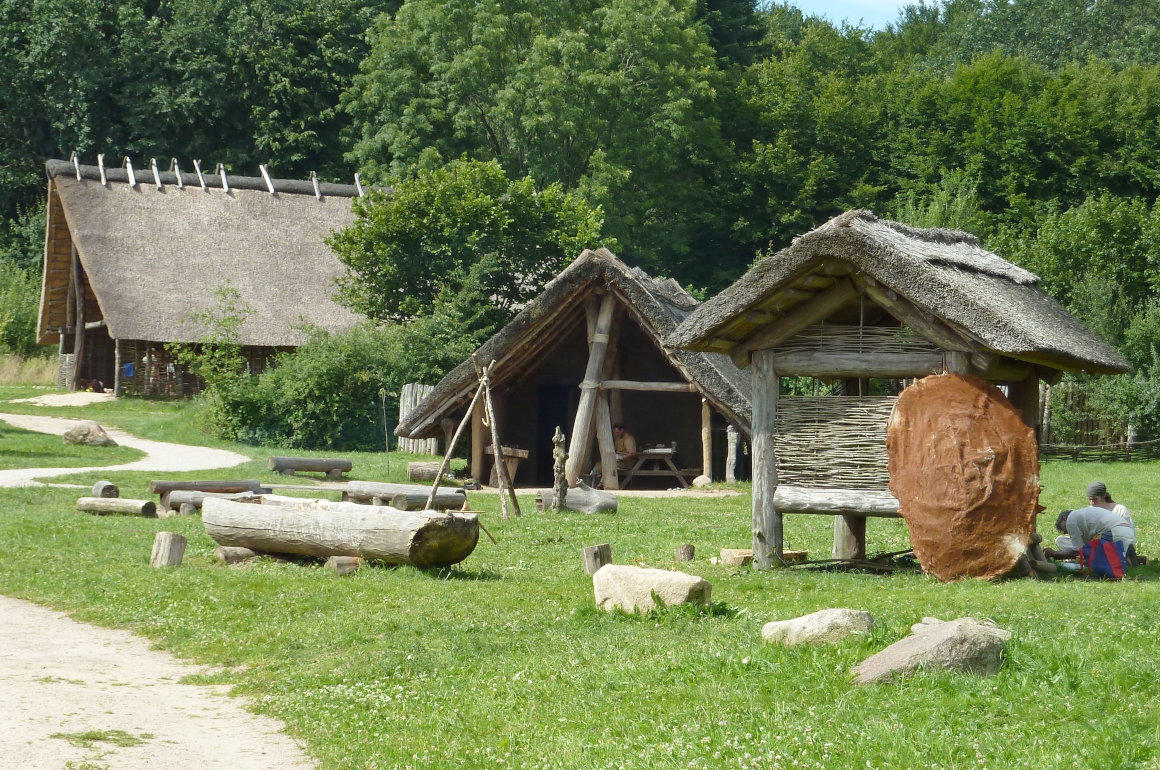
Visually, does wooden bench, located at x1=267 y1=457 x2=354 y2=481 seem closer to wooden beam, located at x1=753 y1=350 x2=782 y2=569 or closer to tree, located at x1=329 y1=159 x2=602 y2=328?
tree, located at x1=329 y1=159 x2=602 y2=328

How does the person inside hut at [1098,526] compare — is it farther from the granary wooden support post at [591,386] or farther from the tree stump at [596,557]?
the granary wooden support post at [591,386]

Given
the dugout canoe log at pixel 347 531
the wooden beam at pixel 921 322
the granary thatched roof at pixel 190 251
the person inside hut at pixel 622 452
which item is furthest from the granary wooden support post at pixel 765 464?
the granary thatched roof at pixel 190 251

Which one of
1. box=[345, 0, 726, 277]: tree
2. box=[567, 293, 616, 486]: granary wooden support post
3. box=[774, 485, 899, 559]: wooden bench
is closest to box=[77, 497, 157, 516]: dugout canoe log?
box=[567, 293, 616, 486]: granary wooden support post

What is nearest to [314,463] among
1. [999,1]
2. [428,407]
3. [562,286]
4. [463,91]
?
[428,407]

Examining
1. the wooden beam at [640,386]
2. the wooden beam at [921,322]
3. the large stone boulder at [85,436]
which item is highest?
the wooden beam at [921,322]

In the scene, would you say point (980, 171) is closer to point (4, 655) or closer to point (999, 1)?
point (999, 1)

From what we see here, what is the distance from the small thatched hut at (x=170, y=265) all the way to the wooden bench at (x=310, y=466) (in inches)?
526

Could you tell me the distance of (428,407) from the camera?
24.3 metres

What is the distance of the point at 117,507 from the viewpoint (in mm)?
17688

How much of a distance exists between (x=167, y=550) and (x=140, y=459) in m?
13.4

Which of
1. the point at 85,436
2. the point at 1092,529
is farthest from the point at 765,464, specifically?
the point at 85,436

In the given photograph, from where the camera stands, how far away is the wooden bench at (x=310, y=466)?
24312 mm

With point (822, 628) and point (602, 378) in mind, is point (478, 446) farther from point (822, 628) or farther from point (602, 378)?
point (822, 628)

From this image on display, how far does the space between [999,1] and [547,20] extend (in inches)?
1106
